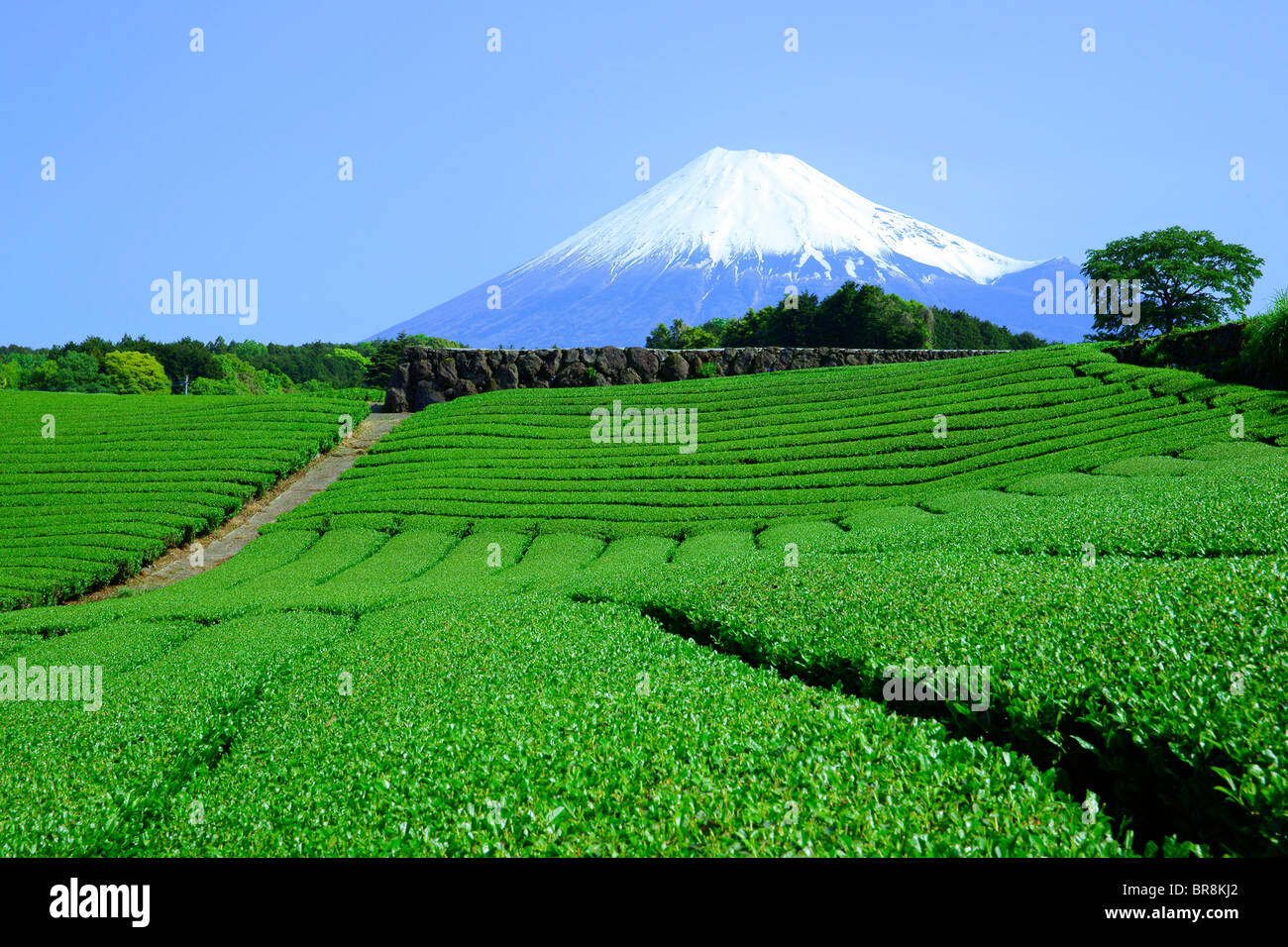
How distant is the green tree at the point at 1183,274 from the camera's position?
50281mm

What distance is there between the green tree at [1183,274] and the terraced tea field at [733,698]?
40856 mm

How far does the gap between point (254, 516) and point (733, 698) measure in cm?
2126

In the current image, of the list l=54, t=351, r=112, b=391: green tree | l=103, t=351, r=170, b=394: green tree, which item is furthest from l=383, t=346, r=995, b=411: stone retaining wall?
l=103, t=351, r=170, b=394: green tree

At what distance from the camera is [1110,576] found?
7441 mm

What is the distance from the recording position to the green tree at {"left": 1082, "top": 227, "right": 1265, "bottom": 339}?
165 feet

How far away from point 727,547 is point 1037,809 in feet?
40.4

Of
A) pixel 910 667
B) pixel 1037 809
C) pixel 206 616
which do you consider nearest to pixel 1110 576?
pixel 910 667

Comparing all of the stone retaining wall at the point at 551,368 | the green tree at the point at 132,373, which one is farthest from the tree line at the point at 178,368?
the stone retaining wall at the point at 551,368

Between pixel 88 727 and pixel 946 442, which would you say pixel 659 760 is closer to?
pixel 88 727

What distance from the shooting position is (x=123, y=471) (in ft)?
80.9

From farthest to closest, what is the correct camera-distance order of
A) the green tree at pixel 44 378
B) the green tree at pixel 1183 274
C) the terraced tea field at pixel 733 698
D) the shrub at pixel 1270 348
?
the green tree at pixel 44 378
the green tree at pixel 1183 274
the shrub at pixel 1270 348
the terraced tea field at pixel 733 698

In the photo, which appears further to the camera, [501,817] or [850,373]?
[850,373]

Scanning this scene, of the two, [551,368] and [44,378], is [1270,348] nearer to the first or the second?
[551,368]

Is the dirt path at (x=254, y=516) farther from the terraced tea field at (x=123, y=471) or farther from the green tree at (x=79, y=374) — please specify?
the green tree at (x=79, y=374)
